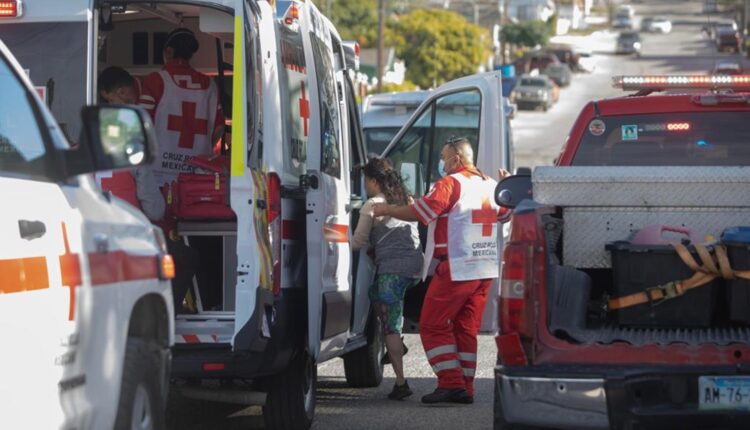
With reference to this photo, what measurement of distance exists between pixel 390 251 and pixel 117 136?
482 centimetres

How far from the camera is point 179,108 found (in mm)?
9531

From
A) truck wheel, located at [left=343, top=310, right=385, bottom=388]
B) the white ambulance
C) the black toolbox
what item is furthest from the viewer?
truck wheel, located at [left=343, top=310, right=385, bottom=388]

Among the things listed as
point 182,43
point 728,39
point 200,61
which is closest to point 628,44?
point 728,39

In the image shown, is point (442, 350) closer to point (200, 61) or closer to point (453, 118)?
point (200, 61)

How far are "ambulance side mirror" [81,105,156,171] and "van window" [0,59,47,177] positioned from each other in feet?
0.68

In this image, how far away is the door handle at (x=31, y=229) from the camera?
508 cm

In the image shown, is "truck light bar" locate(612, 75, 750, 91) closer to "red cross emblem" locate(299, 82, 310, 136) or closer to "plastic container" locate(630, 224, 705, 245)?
"red cross emblem" locate(299, 82, 310, 136)

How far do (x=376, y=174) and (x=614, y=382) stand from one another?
426cm

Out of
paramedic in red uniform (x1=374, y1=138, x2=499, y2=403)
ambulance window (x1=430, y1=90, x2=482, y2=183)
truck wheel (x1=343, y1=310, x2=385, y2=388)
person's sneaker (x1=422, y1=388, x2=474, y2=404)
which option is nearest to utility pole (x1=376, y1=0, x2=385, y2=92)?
ambulance window (x1=430, y1=90, x2=482, y2=183)

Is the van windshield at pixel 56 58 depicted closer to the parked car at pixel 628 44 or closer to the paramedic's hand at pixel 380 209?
the paramedic's hand at pixel 380 209

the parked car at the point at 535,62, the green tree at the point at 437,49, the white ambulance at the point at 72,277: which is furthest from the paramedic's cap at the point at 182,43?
the parked car at the point at 535,62

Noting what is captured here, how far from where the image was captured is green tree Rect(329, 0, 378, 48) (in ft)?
268

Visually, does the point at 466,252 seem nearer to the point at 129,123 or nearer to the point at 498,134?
the point at 498,134

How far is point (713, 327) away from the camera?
6816mm
